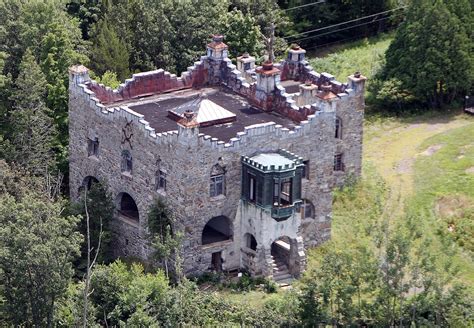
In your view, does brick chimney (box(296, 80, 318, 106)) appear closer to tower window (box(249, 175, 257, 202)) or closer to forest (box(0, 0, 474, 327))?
forest (box(0, 0, 474, 327))

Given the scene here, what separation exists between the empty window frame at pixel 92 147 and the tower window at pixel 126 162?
3.01m

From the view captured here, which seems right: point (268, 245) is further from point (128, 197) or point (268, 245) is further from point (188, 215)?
point (128, 197)

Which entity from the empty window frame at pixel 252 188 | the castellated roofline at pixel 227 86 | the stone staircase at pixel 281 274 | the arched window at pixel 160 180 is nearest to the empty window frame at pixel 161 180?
the arched window at pixel 160 180

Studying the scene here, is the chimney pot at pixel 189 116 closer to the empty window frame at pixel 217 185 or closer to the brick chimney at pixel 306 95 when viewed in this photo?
the empty window frame at pixel 217 185

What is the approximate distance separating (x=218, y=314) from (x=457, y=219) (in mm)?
18480

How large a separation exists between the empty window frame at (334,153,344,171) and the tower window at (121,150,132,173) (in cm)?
1458

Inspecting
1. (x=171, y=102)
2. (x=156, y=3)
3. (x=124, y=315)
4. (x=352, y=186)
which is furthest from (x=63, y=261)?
(x=156, y=3)

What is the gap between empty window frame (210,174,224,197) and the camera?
240 ft

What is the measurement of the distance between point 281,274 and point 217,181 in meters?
7.01

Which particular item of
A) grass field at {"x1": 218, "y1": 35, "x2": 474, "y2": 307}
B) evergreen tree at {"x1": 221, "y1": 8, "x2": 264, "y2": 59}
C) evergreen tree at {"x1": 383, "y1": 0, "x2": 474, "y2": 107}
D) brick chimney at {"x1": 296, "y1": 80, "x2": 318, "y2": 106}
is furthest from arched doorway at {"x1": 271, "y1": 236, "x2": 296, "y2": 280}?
evergreen tree at {"x1": 221, "y1": 8, "x2": 264, "y2": 59}

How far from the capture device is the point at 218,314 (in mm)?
71000

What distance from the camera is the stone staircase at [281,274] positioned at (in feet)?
246

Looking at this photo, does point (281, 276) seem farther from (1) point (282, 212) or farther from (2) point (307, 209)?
(2) point (307, 209)

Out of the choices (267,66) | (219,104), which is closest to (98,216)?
(219,104)
